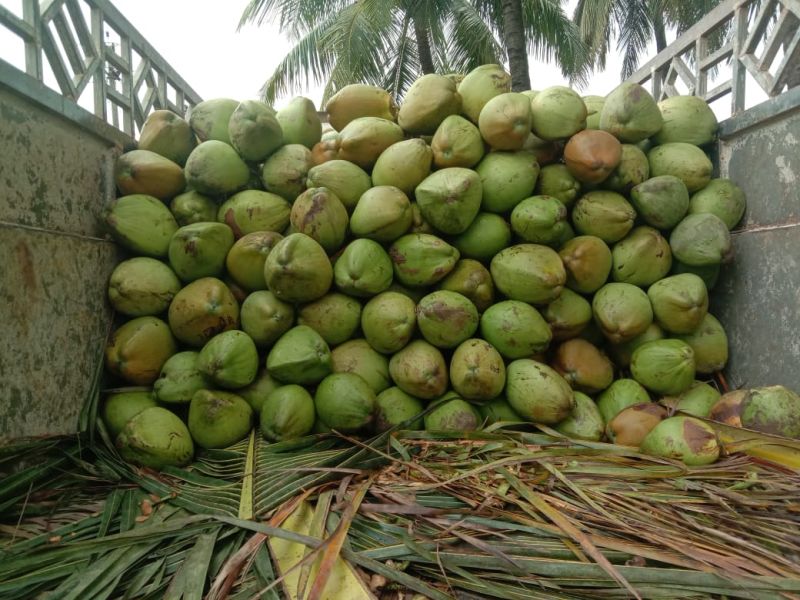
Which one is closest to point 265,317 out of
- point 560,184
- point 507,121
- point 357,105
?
point 357,105

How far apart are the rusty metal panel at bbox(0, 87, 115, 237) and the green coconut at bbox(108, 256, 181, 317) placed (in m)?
0.27

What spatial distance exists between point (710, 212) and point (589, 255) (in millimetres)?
740

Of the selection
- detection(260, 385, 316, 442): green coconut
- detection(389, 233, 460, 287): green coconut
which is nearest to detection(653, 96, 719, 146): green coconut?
detection(389, 233, 460, 287): green coconut

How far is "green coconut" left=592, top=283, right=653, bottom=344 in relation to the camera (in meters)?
2.46

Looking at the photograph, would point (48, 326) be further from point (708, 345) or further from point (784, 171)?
point (784, 171)

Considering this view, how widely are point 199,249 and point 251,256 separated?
24 centimetres

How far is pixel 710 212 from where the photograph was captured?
267cm

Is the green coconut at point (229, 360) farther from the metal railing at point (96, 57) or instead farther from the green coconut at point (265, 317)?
the metal railing at point (96, 57)

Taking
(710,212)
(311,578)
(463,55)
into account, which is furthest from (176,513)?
(463,55)

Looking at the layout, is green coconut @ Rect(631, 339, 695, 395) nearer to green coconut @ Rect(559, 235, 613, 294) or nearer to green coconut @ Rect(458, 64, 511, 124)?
green coconut @ Rect(559, 235, 613, 294)

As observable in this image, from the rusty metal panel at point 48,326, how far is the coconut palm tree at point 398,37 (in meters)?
8.67

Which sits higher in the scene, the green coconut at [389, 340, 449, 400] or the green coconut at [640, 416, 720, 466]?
the green coconut at [389, 340, 449, 400]

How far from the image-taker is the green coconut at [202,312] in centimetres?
246

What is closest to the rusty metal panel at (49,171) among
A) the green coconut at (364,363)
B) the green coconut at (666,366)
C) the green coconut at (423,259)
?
the green coconut at (364,363)
